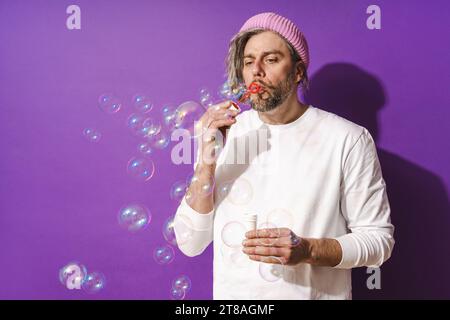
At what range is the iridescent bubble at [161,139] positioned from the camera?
1.48 metres

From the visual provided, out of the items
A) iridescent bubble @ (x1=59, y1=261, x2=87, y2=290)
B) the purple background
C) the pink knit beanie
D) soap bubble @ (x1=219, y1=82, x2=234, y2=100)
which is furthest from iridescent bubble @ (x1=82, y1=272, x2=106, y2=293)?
the pink knit beanie

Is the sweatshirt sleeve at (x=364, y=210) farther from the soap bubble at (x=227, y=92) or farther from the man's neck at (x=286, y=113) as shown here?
the soap bubble at (x=227, y=92)

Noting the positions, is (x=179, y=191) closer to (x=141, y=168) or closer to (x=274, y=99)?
(x=141, y=168)

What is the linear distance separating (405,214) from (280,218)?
655 millimetres

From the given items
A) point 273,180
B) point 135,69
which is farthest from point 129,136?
point 273,180

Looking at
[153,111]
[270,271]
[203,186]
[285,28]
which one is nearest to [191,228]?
[203,186]

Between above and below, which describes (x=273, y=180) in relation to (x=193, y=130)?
below

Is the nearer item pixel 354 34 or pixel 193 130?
pixel 193 130

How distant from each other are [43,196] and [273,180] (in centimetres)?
92

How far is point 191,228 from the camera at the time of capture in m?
1.38

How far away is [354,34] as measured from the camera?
1707mm

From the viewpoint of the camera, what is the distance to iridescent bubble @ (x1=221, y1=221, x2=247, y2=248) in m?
1.26
